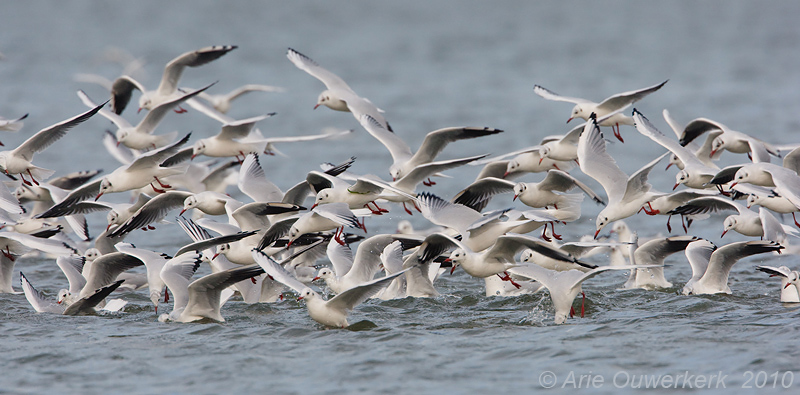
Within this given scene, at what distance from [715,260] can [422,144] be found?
3336 millimetres

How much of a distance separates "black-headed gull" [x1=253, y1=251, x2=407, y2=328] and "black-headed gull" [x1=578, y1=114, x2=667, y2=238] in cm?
253

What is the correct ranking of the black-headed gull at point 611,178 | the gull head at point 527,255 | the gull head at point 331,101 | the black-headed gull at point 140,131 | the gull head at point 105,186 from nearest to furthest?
1. the black-headed gull at point 611,178
2. the gull head at point 527,255
3. the gull head at point 105,186
4. the gull head at point 331,101
5. the black-headed gull at point 140,131

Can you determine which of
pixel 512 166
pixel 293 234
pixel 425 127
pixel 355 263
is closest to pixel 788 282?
pixel 512 166

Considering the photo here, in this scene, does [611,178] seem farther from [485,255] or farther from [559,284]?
[485,255]

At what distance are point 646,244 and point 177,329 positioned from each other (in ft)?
16.1

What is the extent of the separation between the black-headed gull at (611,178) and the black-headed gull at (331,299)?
8.32ft

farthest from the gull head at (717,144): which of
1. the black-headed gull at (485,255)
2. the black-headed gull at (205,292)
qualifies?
the black-headed gull at (205,292)

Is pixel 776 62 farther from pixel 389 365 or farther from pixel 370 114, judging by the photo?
pixel 389 365

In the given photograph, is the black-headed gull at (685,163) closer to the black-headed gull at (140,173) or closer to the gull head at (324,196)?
the gull head at (324,196)

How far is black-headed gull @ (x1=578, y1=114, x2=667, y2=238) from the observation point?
9836mm

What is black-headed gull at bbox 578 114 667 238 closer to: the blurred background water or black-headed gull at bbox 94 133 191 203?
the blurred background water

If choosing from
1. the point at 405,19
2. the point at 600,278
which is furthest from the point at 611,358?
the point at 405,19

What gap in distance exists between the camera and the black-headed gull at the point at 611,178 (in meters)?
9.84

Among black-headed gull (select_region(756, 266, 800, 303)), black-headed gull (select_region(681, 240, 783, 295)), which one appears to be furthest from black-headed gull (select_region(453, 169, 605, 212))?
black-headed gull (select_region(756, 266, 800, 303))
